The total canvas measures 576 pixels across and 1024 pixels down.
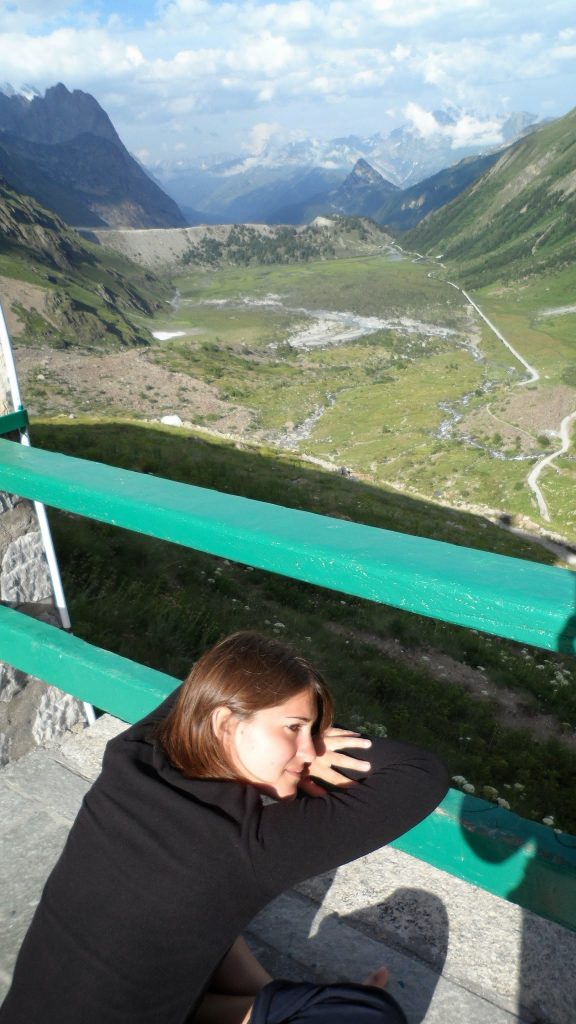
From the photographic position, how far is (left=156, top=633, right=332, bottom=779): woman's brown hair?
1.72 m

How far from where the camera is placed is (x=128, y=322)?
452 ft

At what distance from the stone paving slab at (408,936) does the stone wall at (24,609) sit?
0.43 m

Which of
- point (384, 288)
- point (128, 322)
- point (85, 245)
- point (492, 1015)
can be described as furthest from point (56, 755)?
point (85, 245)

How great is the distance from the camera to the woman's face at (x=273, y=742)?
1722mm

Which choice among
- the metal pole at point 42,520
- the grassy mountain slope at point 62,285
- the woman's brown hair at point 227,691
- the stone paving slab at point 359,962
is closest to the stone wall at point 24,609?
the metal pole at point 42,520

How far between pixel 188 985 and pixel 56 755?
1.69 metres

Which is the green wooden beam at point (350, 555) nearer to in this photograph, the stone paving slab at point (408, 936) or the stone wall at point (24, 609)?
the stone wall at point (24, 609)

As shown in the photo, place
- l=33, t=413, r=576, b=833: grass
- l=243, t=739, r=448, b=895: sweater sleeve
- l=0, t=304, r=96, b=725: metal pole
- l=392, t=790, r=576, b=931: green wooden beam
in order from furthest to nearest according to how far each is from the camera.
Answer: l=33, t=413, r=576, b=833: grass, l=0, t=304, r=96, b=725: metal pole, l=392, t=790, r=576, b=931: green wooden beam, l=243, t=739, r=448, b=895: sweater sleeve

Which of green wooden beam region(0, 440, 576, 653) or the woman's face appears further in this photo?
the woman's face

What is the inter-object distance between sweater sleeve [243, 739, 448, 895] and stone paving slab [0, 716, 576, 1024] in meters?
0.74

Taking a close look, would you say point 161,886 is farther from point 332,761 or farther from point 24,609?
point 24,609

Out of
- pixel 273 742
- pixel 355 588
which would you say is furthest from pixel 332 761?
pixel 355 588

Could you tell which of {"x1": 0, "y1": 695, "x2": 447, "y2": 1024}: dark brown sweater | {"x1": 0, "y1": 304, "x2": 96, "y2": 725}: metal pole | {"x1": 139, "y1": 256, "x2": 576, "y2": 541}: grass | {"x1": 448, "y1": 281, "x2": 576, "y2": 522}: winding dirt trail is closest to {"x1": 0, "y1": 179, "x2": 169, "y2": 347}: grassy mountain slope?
{"x1": 139, "y1": 256, "x2": 576, "y2": 541}: grass

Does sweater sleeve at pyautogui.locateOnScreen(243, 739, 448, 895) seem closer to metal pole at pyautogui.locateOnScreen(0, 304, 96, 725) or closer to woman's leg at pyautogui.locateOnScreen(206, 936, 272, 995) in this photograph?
woman's leg at pyautogui.locateOnScreen(206, 936, 272, 995)
